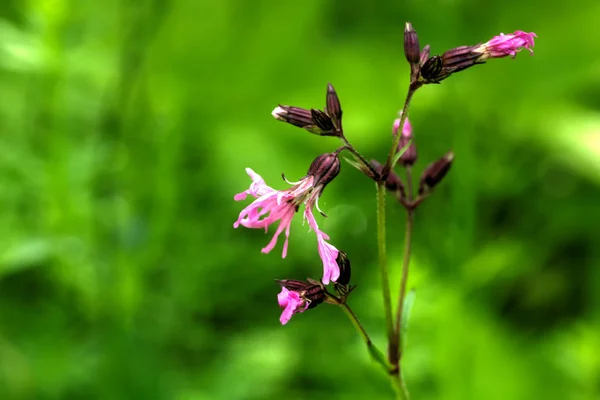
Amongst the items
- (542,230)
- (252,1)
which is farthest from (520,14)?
(252,1)

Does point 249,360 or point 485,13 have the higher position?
point 485,13

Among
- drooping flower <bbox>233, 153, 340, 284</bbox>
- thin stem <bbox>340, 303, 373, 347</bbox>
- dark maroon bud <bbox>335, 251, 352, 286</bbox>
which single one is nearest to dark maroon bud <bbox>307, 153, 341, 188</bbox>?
drooping flower <bbox>233, 153, 340, 284</bbox>

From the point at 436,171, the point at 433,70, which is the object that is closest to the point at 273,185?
the point at 436,171

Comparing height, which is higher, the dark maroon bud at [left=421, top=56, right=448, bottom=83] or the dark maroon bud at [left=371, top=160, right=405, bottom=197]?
the dark maroon bud at [left=421, top=56, right=448, bottom=83]

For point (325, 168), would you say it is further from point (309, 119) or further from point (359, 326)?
point (359, 326)

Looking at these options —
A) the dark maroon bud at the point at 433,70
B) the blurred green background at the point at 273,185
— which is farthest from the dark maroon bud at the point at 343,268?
the blurred green background at the point at 273,185

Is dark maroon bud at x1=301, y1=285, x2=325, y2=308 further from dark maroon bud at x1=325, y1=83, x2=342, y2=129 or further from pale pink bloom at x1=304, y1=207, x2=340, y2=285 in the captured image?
dark maroon bud at x1=325, y1=83, x2=342, y2=129

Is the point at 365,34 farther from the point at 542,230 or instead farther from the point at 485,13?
the point at 542,230
